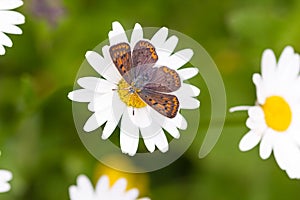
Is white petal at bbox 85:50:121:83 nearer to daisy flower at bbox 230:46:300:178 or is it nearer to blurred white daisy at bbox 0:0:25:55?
blurred white daisy at bbox 0:0:25:55

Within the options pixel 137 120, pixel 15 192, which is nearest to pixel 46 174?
pixel 15 192

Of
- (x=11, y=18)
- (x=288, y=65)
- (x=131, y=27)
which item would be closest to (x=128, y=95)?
(x=11, y=18)

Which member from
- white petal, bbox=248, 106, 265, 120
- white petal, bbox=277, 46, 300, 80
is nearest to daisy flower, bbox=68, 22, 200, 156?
white petal, bbox=248, 106, 265, 120

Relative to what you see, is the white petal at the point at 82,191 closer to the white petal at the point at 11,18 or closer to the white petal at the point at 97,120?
the white petal at the point at 97,120

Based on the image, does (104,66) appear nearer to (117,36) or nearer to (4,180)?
(117,36)

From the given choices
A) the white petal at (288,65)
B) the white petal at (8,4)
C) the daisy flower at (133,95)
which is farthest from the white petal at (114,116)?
the white petal at (288,65)

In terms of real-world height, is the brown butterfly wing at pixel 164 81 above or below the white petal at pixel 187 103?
above
